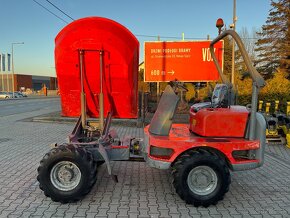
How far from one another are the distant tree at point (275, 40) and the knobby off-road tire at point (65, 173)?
101 feet

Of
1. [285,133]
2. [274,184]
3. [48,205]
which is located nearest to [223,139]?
[274,184]

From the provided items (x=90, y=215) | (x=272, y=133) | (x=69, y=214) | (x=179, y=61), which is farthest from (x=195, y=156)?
→ (x=179, y=61)

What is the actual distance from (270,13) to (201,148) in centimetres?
3514

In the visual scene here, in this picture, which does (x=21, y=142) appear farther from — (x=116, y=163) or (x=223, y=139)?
(x=223, y=139)

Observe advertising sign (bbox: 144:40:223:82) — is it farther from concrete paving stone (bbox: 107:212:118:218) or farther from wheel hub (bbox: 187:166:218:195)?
concrete paving stone (bbox: 107:212:118:218)

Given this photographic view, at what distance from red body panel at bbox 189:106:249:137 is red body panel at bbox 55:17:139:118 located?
1444 millimetres

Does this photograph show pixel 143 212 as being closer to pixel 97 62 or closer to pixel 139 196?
pixel 139 196

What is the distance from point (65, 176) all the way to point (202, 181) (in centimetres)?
191

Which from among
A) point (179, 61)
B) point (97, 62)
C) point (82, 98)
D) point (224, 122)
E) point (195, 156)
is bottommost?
point (195, 156)

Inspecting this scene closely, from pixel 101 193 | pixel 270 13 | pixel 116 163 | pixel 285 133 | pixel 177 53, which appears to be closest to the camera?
pixel 101 193

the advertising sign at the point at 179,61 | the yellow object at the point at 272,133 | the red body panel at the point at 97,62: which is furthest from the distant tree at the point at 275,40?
the red body panel at the point at 97,62

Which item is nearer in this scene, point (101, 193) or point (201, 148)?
point (201, 148)

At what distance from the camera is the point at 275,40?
33031 mm

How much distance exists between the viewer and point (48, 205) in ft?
13.0
